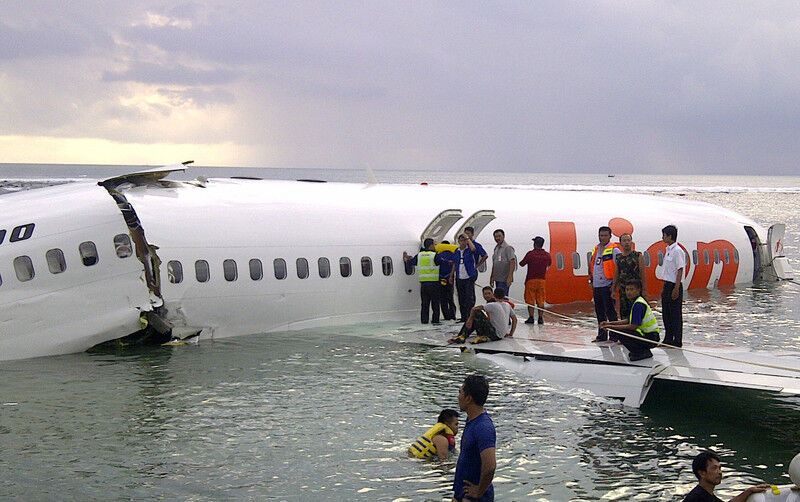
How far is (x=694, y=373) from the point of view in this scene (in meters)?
15.0

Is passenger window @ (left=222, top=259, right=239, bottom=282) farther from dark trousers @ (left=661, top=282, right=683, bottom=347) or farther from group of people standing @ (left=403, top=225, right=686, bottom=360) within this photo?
dark trousers @ (left=661, top=282, right=683, bottom=347)

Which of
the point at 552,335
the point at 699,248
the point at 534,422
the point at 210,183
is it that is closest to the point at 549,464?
the point at 534,422

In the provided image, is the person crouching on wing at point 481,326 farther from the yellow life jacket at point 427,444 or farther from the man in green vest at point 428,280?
the yellow life jacket at point 427,444

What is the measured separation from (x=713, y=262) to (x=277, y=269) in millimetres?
15107

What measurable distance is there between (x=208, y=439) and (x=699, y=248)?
1924 centimetres

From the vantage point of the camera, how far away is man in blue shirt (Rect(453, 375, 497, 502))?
808cm

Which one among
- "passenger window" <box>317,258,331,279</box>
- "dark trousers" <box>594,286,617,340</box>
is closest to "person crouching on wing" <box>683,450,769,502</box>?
"dark trousers" <box>594,286,617,340</box>

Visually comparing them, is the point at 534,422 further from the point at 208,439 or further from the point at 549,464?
the point at 208,439

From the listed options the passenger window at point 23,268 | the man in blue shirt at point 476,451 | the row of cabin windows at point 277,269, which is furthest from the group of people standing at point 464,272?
the man in blue shirt at point 476,451

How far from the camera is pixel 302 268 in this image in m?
20.0

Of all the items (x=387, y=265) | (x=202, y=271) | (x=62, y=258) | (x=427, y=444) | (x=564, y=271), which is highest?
(x=62, y=258)

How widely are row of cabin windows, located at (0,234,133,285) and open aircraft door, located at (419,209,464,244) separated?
6.94m

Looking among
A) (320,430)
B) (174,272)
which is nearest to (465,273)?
(174,272)

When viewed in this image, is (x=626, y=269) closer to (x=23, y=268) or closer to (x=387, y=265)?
(x=387, y=265)
